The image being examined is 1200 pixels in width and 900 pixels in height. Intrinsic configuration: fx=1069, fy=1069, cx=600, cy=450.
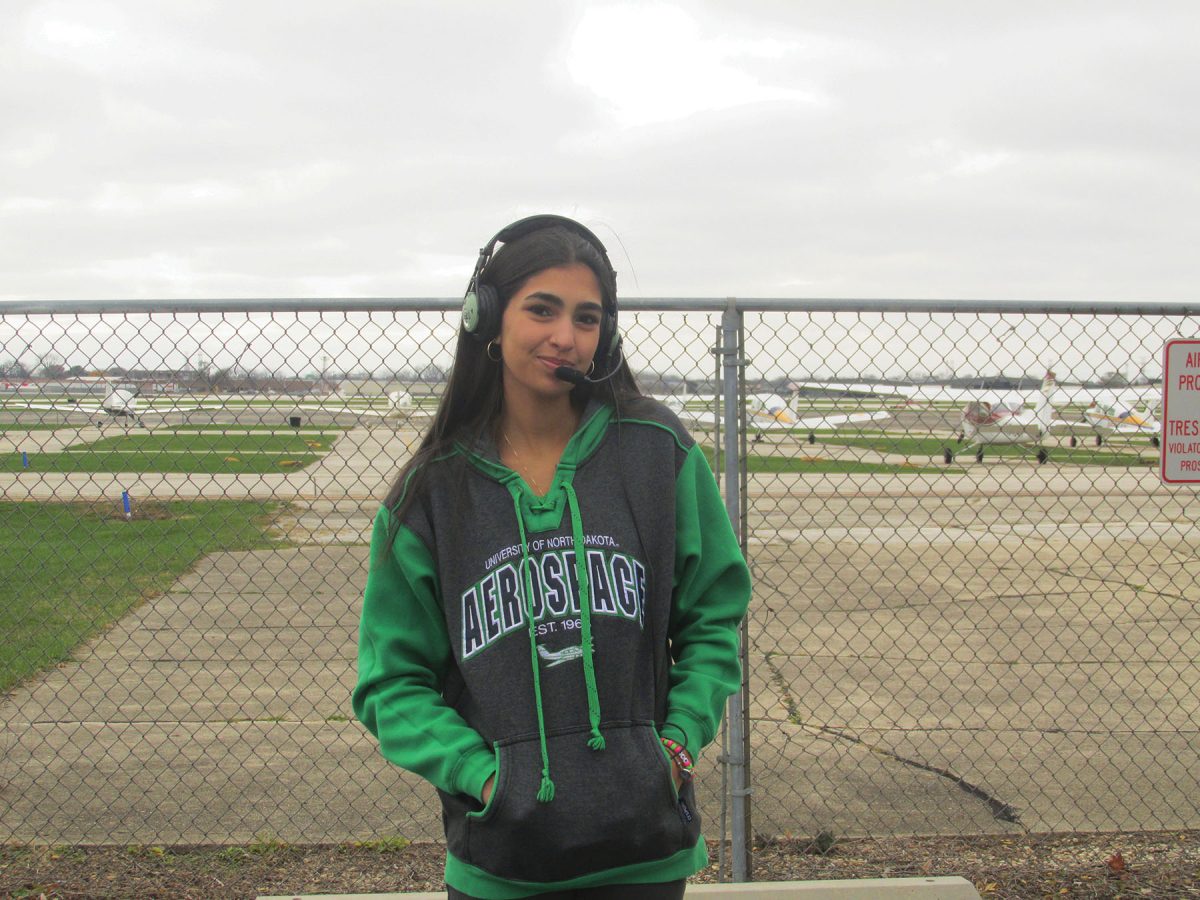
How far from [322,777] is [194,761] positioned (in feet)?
2.12

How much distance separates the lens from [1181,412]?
3.73m

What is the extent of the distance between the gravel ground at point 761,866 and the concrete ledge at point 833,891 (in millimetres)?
263

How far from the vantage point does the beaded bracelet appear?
5.96 feet

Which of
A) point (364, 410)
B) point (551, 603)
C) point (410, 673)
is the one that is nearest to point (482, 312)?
point (551, 603)

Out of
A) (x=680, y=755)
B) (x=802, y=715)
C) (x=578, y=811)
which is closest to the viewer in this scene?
(x=578, y=811)

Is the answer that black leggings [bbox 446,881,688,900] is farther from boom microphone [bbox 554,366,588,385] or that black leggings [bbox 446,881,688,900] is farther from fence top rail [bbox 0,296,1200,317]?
fence top rail [bbox 0,296,1200,317]

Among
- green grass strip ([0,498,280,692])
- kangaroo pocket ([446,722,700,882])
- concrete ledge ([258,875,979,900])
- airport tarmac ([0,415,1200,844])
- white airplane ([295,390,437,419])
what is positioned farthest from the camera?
green grass strip ([0,498,280,692])

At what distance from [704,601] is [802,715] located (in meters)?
3.79

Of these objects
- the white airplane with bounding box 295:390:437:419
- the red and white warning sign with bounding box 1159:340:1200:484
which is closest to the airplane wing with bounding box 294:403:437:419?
the white airplane with bounding box 295:390:437:419

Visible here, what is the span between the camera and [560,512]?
184cm

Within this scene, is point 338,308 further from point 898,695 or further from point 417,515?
point 898,695

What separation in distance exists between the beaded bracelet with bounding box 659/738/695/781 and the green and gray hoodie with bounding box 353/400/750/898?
23 millimetres

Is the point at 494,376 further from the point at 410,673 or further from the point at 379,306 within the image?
the point at 379,306

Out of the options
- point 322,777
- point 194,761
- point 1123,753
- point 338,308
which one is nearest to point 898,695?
point 1123,753
